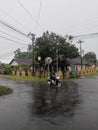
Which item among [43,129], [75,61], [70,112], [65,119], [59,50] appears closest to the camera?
[43,129]

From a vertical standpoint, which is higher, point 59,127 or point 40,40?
point 40,40

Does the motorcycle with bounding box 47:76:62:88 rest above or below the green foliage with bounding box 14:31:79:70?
below

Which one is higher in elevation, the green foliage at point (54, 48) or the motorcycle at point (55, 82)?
the green foliage at point (54, 48)

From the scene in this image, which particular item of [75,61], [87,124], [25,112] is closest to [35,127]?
[87,124]

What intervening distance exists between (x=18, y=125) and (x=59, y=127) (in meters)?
1.46

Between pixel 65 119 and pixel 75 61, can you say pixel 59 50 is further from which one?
pixel 75 61

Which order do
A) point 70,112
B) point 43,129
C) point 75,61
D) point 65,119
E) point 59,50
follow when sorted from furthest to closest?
1. point 75,61
2. point 59,50
3. point 70,112
4. point 65,119
5. point 43,129

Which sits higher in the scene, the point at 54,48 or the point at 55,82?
the point at 54,48

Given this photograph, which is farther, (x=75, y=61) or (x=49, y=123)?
(x=75, y=61)

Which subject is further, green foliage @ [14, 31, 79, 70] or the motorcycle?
green foliage @ [14, 31, 79, 70]

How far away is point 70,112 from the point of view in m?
10.7

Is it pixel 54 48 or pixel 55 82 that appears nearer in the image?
pixel 55 82

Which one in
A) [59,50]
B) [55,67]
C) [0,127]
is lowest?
[0,127]

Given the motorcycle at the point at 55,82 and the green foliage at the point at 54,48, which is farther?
the green foliage at the point at 54,48
